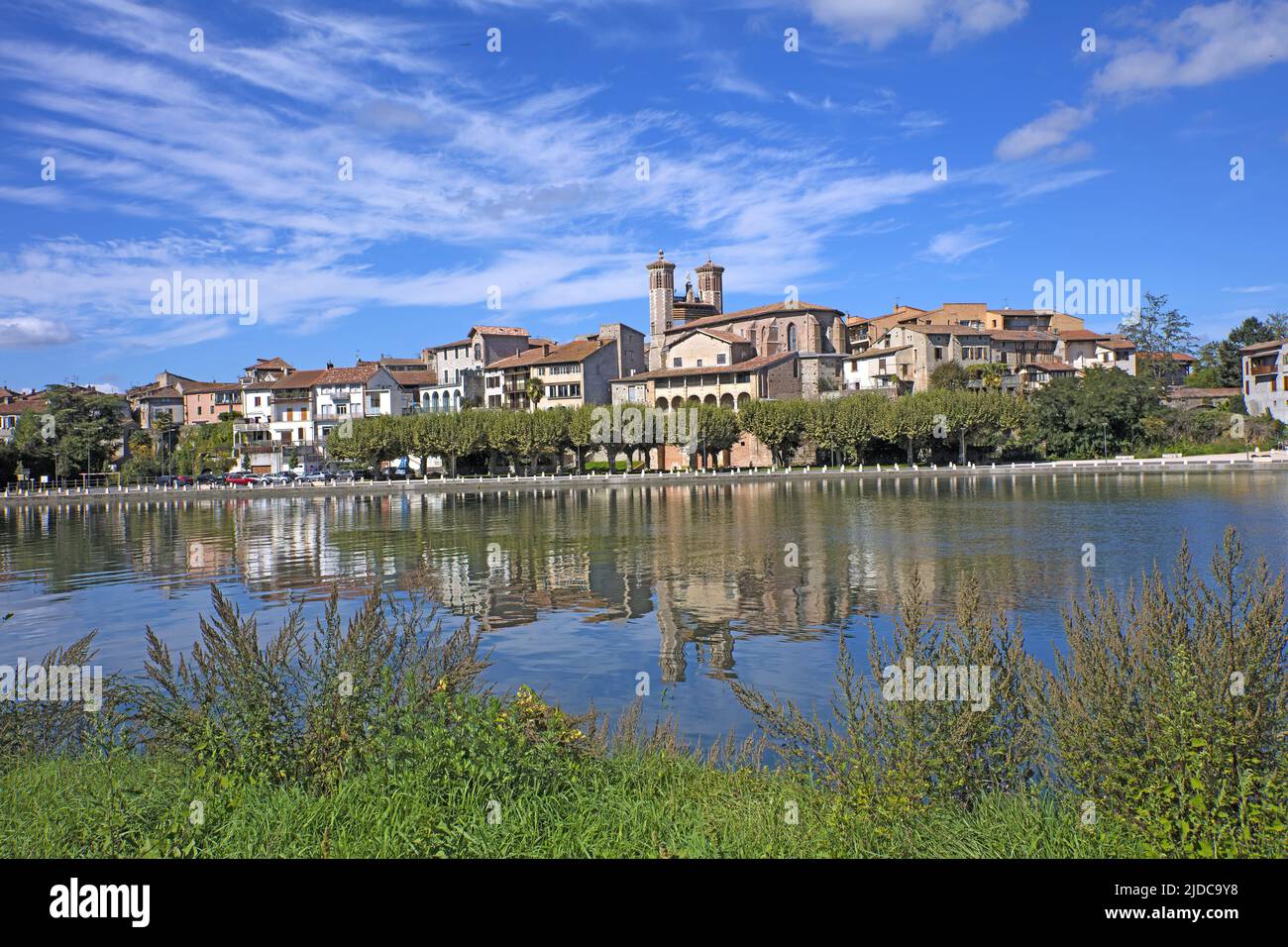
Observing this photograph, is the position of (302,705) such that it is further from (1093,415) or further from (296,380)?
(296,380)

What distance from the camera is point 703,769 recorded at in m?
9.61

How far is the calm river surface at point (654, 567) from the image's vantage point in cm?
1802

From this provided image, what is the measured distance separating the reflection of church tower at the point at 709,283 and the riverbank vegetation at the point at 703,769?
129828 mm

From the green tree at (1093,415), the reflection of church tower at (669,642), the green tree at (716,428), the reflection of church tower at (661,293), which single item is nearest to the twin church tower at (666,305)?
the reflection of church tower at (661,293)

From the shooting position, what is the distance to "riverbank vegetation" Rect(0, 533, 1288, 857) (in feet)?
22.0

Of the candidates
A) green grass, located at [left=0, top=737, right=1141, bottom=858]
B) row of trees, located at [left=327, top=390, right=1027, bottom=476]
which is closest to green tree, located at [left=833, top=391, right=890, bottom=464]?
row of trees, located at [left=327, top=390, right=1027, bottom=476]

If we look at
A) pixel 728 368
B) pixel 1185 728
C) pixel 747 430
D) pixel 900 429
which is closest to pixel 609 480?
pixel 747 430

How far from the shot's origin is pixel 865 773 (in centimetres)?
761

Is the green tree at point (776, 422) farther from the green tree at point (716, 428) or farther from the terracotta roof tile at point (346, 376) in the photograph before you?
the terracotta roof tile at point (346, 376)

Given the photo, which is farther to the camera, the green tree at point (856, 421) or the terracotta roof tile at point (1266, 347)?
the terracotta roof tile at point (1266, 347)

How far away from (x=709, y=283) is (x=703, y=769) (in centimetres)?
13078

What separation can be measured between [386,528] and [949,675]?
4416 cm
